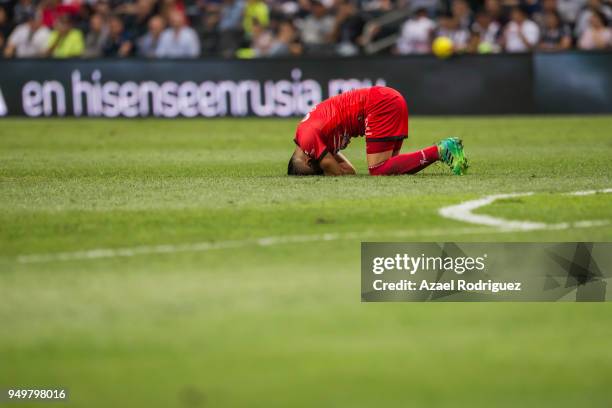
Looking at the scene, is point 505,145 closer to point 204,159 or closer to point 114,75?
point 204,159

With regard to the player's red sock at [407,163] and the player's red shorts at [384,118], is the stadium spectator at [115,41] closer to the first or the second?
the player's red sock at [407,163]

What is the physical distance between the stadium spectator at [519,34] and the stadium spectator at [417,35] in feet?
5.12

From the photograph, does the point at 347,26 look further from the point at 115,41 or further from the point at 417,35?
the point at 115,41

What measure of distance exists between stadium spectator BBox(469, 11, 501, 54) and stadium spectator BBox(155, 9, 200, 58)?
18.6 feet

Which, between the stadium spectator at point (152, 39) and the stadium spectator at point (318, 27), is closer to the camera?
the stadium spectator at point (152, 39)

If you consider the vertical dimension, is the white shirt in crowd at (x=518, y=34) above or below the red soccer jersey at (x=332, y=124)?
below

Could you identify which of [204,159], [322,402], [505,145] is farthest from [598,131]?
[322,402]

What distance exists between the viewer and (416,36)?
2400 centimetres

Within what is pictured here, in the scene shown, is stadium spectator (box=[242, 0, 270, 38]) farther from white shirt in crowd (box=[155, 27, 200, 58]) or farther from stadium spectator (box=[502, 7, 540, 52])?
stadium spectator (box=[502, 7, 540, 52])

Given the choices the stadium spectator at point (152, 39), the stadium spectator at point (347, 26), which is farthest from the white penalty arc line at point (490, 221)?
the stadium spectator at point (152, 39)

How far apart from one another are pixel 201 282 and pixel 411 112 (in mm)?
16476

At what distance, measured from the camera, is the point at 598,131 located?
695 inches

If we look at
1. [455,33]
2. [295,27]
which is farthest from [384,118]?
[295,27]

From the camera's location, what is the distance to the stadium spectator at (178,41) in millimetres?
23969
